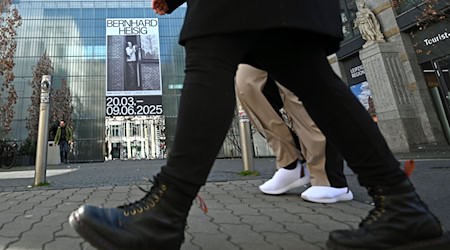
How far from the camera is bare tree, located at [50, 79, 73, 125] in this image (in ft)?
73.2

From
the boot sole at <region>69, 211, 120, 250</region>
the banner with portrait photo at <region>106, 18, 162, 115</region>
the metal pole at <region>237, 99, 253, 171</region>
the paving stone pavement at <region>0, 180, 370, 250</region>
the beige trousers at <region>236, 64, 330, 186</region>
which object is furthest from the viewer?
the banner with portrait photo at <region>106, 18, 162, 115</region>

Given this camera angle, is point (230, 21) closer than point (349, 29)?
Yes

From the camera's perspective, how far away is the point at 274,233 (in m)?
1.50

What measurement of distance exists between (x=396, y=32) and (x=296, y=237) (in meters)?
9.72

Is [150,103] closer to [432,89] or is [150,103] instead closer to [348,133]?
[432,89]

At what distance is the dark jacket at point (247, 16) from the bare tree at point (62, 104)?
23027 millimetres

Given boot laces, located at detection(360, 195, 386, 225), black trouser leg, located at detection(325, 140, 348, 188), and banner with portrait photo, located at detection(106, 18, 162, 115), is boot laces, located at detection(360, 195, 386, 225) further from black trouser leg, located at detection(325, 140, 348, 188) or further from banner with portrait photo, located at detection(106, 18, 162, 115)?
banner with portrait photo, located at detection(106, 18, 162, 115)

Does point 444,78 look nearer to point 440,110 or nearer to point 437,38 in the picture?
point 440,110

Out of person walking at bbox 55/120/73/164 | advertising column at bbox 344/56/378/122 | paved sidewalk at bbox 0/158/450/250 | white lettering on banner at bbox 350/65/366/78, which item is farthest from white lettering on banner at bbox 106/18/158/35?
paved sidewalk at bbox 0/158/450/250

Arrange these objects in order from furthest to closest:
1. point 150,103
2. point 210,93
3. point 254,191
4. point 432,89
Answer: point 150,103
point 432,89
point 254,191
point 210,93

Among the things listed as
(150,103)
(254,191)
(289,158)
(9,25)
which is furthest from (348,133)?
(150,103)

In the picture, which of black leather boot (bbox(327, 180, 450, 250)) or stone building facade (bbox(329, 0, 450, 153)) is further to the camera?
stone building facade (bbox(329, 0, 450, 153))

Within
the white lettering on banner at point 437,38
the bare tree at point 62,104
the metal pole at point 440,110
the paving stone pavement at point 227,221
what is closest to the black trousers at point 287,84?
the paving stone pavement at point 227,221

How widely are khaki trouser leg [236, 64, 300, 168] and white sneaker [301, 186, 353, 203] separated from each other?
0.33 meters
